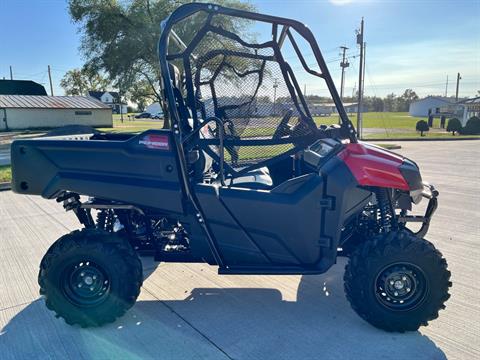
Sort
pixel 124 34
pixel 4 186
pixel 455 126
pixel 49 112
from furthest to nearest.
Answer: pixel 49 112 → pixel 455 126 → pixel 124 34 → pixel 4 186

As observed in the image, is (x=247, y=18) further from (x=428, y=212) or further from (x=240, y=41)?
(x=428, y=212)

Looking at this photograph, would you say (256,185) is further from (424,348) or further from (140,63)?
(140,63)

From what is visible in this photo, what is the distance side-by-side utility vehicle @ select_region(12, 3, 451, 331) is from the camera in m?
2.76

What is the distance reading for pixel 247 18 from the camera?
2770 millimetres

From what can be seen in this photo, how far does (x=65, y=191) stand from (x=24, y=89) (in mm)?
51766

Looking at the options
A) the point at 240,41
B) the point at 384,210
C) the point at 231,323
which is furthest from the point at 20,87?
the point at 384,210

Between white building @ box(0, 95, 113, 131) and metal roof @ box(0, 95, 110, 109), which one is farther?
metal roof @ box(0, 95, 110, 109)

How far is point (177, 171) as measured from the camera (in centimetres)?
282

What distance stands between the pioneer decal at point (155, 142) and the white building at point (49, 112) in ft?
110

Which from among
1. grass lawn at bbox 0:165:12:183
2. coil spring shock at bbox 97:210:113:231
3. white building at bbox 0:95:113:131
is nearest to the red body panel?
coil spring shock at bbox 97:210:113:231

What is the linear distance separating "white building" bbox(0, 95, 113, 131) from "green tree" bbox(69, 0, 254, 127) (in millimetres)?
13249

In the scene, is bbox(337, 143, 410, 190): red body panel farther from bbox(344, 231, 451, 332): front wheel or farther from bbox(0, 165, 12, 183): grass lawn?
bbox(0, 165, 12, 183): grass lawn

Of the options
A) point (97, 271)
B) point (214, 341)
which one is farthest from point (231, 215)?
point (97, 271)

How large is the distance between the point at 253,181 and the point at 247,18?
1263 millimetres
